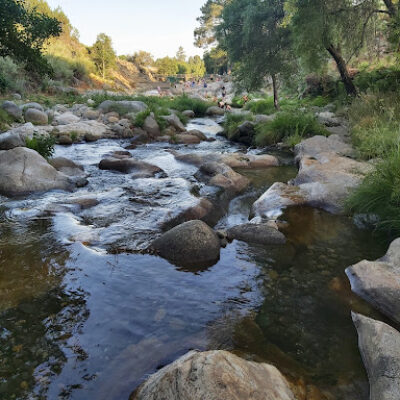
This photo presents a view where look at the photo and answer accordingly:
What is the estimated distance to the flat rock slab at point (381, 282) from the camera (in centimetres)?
325

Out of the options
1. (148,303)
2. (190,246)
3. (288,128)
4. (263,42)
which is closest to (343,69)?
(263,42)

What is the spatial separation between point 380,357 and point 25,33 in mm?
8766

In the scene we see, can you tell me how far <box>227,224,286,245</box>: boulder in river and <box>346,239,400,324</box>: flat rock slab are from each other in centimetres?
109

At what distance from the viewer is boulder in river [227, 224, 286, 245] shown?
192 inches

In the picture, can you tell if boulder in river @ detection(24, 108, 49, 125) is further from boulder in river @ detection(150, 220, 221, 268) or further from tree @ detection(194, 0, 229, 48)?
tree @ detection(194, 0, 229, 48)

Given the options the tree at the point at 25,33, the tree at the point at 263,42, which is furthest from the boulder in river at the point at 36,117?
the tree at the point at 263,42

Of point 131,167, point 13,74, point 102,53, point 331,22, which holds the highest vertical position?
point 102,53

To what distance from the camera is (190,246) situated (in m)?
4.40

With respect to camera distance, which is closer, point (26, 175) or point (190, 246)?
point (190, 246)

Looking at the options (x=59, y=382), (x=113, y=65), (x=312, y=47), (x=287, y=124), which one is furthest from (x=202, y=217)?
(x=113, y=65)

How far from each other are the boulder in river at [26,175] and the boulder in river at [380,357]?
6.31 meters

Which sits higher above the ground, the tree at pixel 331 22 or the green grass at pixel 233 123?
the tree at pixel 331 22

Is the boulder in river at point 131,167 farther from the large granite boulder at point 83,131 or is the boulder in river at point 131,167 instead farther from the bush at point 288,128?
the bush at point 288,128

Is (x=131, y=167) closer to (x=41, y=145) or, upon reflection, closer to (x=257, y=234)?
(x=41, y=145)
